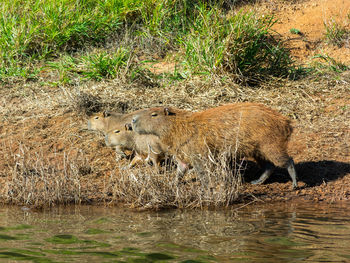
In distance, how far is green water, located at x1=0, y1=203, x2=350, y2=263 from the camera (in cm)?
411

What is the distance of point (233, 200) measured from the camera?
19.8 ft

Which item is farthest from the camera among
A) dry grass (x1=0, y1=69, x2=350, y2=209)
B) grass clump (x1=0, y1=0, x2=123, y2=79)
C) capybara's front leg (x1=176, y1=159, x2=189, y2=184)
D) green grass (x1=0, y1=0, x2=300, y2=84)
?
grass clump (x1=0, y1=0, x2=123, y2=79)

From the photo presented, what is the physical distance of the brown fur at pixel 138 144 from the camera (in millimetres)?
6891

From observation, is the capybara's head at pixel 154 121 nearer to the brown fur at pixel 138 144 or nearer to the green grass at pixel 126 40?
the brown fur at pixel 138 144

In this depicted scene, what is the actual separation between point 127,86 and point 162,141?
2.71 m

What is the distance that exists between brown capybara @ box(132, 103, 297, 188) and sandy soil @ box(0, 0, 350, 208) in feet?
1.69

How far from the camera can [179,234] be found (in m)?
4.74

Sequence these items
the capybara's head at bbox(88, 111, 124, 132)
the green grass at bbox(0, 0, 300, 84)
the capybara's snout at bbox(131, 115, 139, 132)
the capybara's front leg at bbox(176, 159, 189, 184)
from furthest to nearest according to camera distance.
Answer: the green grass at bbox(0, 0, 300, 84)
the capybara's head at bbox(88, 111, 124, 132)
the capybara's snout at bbox(131, 115, 139, 132)
the capybara's front leg at bbox(176, 159, 189, 184)

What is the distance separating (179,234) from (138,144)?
2667mm

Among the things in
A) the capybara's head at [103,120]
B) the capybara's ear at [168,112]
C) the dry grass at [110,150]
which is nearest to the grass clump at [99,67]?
the dry grass at [110,150]

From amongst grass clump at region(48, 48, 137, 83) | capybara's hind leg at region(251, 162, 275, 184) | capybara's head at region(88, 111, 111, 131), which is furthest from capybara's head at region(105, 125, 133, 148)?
grass clump at region(48, 48, 137, 83)

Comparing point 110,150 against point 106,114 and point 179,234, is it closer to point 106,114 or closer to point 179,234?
point 106,114

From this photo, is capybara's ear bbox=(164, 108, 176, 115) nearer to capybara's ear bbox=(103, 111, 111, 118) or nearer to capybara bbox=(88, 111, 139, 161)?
capybara bbox=(88, 111, 139, 161)

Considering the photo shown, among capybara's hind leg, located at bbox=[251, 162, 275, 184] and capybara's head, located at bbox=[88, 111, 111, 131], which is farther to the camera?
capybara's head, located at bbox=[88, 111, 111, 131]
